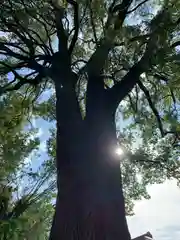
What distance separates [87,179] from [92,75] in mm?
Answer: 1588

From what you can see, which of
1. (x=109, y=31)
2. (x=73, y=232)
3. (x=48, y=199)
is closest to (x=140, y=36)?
(x=109, y=31)

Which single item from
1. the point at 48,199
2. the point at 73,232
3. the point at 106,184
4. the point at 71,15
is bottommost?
the point at 73,232

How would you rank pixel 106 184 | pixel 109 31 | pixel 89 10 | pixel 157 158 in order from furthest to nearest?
1. pixel 157 158
2. pixel 89 10
3. pixel 109 31
4. pixel 106 184

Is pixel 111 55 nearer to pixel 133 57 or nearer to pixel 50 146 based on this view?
pixel 133 57

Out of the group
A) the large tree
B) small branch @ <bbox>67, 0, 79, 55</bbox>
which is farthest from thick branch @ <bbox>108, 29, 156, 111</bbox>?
small branch @ <bbox>67, 0, 79, 55</bbox>

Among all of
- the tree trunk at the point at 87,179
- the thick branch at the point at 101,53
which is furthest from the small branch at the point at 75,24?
the tree trunk at the point at 87,179

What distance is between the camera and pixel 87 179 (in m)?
3.55

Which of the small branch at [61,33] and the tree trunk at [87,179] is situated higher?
the small branch at [61,33]

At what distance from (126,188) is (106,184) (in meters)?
4.37

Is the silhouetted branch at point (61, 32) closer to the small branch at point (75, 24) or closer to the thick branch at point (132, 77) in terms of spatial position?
the small branch at point (75, 24)

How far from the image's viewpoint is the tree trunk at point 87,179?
10.9ft

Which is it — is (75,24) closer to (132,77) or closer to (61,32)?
(61,32)

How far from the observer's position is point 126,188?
7.79m

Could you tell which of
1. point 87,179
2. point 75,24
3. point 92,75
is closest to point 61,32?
point 75,24
